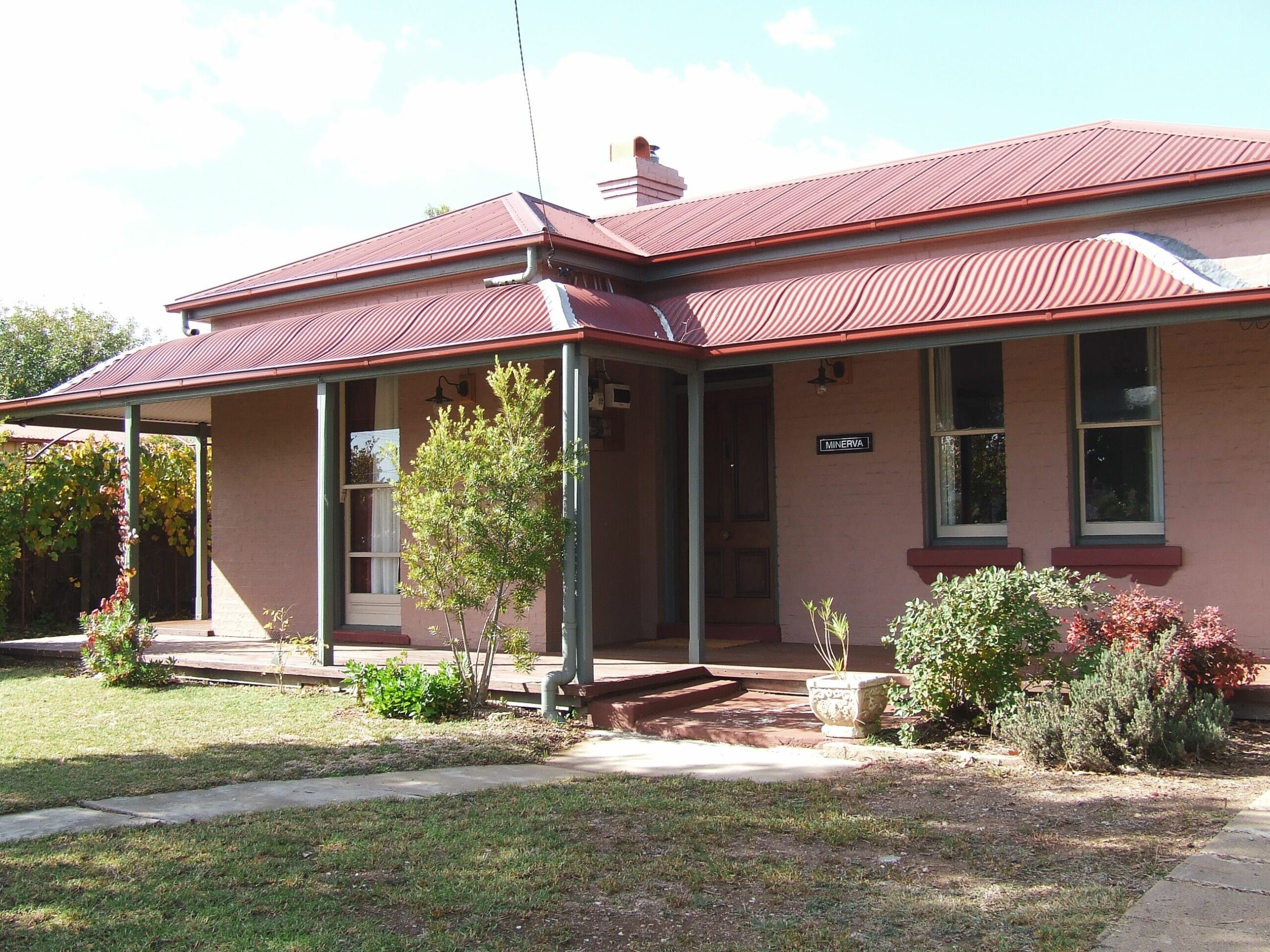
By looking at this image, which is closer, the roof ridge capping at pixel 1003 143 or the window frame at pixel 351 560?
the roof ridge capping at pixel 1003 143

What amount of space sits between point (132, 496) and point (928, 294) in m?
7.67

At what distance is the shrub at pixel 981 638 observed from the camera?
746cm

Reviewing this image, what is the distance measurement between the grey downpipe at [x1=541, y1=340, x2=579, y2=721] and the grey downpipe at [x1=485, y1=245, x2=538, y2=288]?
72.0 inches

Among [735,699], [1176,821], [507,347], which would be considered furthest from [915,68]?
[1176,821]

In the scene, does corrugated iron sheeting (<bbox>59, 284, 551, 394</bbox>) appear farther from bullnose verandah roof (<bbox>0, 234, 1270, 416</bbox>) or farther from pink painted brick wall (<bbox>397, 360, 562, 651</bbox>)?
pink painted brick wall (<bbox>397, 360, 562, 651</bbox>)

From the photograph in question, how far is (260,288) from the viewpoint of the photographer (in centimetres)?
1279

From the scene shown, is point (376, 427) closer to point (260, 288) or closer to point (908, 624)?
point (260, 288)

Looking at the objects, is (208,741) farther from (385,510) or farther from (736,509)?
(736,509)

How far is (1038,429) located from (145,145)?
69.5ft

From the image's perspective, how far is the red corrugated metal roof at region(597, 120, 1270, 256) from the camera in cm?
968

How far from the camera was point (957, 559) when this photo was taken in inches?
396

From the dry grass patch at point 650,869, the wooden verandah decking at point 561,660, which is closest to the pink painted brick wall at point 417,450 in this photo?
the wooden verandah decking at point 561,660

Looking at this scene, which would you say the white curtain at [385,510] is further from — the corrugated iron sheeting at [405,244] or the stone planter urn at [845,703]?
the stone planter urn at [845,703]

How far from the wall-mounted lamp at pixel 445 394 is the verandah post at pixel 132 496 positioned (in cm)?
300
